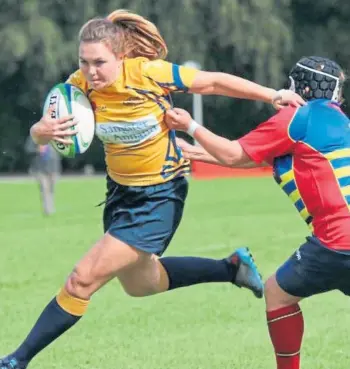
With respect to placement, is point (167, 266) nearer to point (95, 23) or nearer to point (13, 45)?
point (95, 23)

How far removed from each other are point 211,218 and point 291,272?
1248cm

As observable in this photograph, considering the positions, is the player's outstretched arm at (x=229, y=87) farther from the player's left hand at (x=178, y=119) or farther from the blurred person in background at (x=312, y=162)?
the blurred person in background at (x=312, y=162)

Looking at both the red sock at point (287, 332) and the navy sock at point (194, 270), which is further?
the navy sock at point (194, 270)

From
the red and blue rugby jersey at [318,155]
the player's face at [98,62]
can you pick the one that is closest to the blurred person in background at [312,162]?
the red and blue rugby jersey at [318,155]

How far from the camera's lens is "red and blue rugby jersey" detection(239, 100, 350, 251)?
5.33m

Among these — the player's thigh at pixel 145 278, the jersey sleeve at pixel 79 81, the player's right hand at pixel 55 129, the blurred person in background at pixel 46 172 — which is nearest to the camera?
the player's right hand at pixel 55 129

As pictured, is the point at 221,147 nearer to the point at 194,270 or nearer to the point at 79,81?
the point at 79,81

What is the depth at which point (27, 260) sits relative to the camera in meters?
12.3

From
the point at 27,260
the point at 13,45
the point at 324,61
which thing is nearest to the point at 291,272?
the point at 324,61

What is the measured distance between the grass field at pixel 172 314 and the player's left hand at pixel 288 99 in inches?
69.5

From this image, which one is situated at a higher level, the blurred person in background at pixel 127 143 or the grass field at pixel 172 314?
the blurred person in background at pixel 127 143

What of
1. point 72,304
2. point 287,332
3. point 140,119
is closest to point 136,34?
point 140,119

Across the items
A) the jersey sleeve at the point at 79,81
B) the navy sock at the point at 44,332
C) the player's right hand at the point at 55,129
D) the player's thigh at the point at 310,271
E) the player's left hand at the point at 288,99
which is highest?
the player's left hand at the point at 288,99

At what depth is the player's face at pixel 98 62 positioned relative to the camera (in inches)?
235
